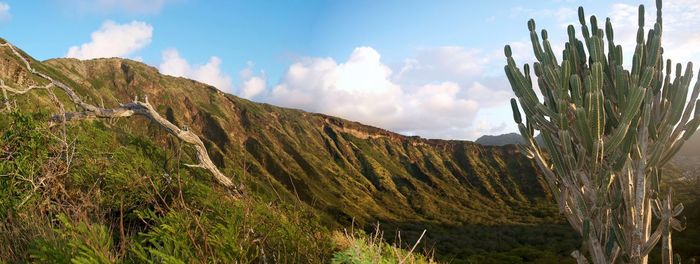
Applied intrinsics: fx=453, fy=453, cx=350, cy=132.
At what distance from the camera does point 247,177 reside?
7898 millimetres

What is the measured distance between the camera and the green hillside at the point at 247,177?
6.42 metres

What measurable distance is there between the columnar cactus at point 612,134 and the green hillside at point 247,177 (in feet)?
13.7

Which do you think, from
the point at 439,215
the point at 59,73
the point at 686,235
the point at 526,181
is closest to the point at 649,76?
the point at 686,235

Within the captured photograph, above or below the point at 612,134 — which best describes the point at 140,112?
above

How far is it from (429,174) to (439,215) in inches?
1977

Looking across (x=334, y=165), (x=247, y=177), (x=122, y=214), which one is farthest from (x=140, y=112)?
(x=334, y=165)

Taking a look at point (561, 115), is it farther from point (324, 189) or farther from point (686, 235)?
point (324, 189)

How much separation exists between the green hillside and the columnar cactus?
4186 millimetres

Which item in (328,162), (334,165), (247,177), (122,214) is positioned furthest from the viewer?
(334,165)

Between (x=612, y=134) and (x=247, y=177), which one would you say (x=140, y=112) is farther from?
(x=612, y=134)

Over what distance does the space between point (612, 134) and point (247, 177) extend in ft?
19.9

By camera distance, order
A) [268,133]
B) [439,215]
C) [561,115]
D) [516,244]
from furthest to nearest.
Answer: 1. [268,133]
2. [439,215]
3. [516,244]
4. [561,115]

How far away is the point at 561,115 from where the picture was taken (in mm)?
7090

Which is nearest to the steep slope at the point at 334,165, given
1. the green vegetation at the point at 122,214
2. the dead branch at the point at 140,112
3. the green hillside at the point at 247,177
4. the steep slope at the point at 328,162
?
the steep slope at the point at 328,162
